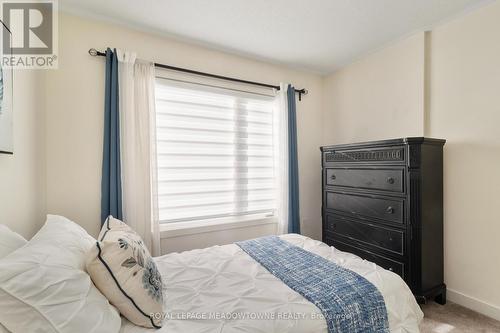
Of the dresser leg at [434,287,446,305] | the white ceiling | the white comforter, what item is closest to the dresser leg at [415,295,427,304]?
the dresser leg at [434,287,446,305]

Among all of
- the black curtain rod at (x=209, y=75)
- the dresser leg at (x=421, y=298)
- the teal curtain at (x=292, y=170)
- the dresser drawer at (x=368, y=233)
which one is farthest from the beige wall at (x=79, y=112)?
the dresser leg at (x=421, y=298)

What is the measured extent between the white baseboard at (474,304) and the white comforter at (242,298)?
3.85 ft

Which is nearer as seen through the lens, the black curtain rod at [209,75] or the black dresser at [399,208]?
the black dresser at [399,208]

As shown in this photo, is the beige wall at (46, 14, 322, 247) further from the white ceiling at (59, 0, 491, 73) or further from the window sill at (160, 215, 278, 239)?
the window sill at (160, 215, 278, 239)

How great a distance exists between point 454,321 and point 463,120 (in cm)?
170

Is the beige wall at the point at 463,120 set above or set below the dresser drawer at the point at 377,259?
above

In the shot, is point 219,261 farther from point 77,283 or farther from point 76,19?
point 76,19

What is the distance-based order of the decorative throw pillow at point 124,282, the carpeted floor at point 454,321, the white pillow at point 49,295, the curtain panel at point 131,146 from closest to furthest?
the white pillow at point 49,295 < the decorative throw pillow at point 124,282 < the carpeted floor at point 454,321 < the curtain panel at point 131,146

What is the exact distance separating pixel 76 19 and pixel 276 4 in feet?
5.79

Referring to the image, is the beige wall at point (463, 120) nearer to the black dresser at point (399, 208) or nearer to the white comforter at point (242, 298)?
the black dresser at point (399, 208)

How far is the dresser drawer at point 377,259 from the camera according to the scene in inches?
88.8

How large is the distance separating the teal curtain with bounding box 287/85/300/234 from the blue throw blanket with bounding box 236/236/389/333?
146 cm

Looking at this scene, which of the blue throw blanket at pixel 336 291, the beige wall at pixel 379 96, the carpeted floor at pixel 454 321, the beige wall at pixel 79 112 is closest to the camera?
the blue throw blanket at pixel 336 291

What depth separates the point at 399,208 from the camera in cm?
225
